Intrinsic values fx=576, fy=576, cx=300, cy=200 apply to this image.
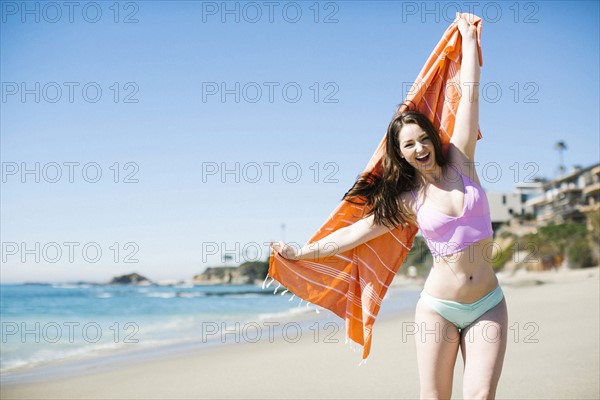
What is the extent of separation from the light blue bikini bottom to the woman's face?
80cm

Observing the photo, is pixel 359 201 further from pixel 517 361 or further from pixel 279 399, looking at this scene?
pixel 517 361

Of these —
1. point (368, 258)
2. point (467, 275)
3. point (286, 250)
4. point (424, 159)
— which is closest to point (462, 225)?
point (467, 275)

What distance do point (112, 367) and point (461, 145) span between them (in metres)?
6.91

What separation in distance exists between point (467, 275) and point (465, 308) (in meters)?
0.19

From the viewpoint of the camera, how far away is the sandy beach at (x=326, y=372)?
5.99 m

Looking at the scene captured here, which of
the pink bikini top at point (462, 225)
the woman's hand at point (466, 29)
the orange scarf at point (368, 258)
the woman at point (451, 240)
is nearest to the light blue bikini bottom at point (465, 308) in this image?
the woman at point (451, 240)

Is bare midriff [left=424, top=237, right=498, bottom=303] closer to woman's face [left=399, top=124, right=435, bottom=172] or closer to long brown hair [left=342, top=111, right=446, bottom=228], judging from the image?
long brown hair [left=342, top=111, right=446, bottom=228]

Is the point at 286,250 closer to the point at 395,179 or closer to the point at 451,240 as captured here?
the point at 395,179

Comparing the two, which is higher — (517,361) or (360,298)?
(360,298)

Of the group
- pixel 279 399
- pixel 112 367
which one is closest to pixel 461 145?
pixel 279 399

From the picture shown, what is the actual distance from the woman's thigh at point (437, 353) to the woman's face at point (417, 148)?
0.86m

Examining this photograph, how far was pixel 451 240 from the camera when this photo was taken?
326 cm

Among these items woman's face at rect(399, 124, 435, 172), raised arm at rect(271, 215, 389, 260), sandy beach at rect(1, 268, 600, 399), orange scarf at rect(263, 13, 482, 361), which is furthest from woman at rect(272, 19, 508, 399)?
sandy beach at rect(1, 268, 600, 399)

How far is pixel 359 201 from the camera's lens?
13.1 feet
